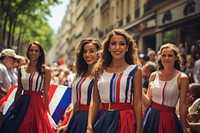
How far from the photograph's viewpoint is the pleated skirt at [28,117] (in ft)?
17.5

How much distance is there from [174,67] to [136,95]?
3.95 ft

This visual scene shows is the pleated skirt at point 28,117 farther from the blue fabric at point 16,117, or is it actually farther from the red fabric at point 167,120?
the red fabric at point 167,120

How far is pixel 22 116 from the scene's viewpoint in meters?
5.42

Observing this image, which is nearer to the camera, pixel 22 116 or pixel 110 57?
pixel 110 57

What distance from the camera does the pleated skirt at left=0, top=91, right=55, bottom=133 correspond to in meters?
5.34

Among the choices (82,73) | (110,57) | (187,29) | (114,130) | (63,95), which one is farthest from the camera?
(187,29)

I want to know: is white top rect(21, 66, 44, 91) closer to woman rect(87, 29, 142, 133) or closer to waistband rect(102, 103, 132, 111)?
woman rect(87, 29, 142, 133)

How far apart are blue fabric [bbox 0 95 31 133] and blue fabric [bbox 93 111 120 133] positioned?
2.02 meters

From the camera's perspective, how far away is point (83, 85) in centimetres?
437

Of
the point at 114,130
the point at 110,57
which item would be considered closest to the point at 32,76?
the point at 110,57

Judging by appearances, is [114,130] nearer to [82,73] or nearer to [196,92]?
[82,73]

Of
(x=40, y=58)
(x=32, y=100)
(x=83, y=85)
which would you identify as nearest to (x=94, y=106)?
(x=83, y=85)

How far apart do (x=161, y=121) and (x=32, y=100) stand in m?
2.21

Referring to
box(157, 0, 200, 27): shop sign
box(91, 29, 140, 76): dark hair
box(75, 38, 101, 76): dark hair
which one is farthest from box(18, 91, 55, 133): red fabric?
box(157, 0, 200, 27): shop sign
